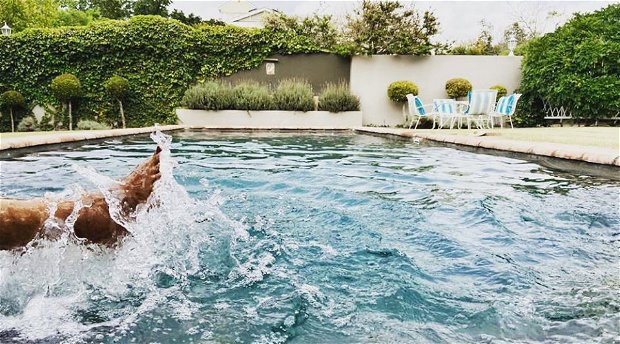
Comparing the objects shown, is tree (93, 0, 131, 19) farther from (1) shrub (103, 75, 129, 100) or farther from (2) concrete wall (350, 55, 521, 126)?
(2) concrete wall (350, 55, 521, 126)

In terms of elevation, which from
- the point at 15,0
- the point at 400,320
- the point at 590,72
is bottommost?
the point at 400,320

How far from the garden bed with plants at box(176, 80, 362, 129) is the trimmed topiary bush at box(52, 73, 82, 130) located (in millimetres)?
2737

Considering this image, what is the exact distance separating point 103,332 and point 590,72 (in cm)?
1269

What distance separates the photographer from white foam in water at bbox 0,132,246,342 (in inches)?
69.1

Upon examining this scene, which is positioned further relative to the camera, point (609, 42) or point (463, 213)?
point (609, 42)

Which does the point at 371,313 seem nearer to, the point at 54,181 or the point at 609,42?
the point at 54,181

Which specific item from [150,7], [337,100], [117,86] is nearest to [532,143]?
[337,100]

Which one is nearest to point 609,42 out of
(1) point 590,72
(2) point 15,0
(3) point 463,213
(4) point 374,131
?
(1) point 590,72

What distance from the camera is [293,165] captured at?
5.64m

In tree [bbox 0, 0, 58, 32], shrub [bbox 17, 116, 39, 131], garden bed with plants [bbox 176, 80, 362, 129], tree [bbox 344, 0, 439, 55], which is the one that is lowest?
shrub [bbox 17, 116, 39, 131]

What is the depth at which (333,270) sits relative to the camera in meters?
2.31

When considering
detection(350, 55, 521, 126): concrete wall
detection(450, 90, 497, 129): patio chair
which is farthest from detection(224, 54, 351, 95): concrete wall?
detection(450, 90, 497, 129): patio chair

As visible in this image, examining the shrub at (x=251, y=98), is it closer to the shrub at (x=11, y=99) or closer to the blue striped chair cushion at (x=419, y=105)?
the blue striped chair cushion at (x=419, y=105)

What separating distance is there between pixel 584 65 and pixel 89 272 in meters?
12.3
